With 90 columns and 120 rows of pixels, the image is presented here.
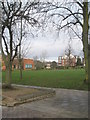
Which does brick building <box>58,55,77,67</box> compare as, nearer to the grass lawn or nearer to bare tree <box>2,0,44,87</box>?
the grass lawn

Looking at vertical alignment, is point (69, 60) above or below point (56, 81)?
above

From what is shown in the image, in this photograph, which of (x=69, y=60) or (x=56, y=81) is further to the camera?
(x=69, y=60)

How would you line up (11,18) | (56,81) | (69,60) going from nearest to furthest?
(11,18), (56,81), (69,60)

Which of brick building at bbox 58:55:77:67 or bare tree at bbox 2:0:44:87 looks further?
brick building at bbox 58:55:77:67

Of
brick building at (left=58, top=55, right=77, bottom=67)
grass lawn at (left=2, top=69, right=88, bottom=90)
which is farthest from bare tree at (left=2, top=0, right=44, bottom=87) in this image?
brick building at (left=58, top=55, right=77, bottom=67)

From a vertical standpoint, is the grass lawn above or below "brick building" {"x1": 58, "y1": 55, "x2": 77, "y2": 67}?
below

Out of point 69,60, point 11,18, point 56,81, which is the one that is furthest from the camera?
point 69,60

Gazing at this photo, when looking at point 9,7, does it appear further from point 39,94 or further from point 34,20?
point 39,94

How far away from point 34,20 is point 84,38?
4561mm

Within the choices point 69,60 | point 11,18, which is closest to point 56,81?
point 11,18

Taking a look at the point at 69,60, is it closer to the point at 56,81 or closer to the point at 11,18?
the point at 56,81

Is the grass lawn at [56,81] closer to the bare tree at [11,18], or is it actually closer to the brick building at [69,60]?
the bare tree at [11,18]

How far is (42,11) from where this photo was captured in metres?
12.5

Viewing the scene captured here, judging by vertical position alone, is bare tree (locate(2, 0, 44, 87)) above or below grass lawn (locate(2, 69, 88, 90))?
above
